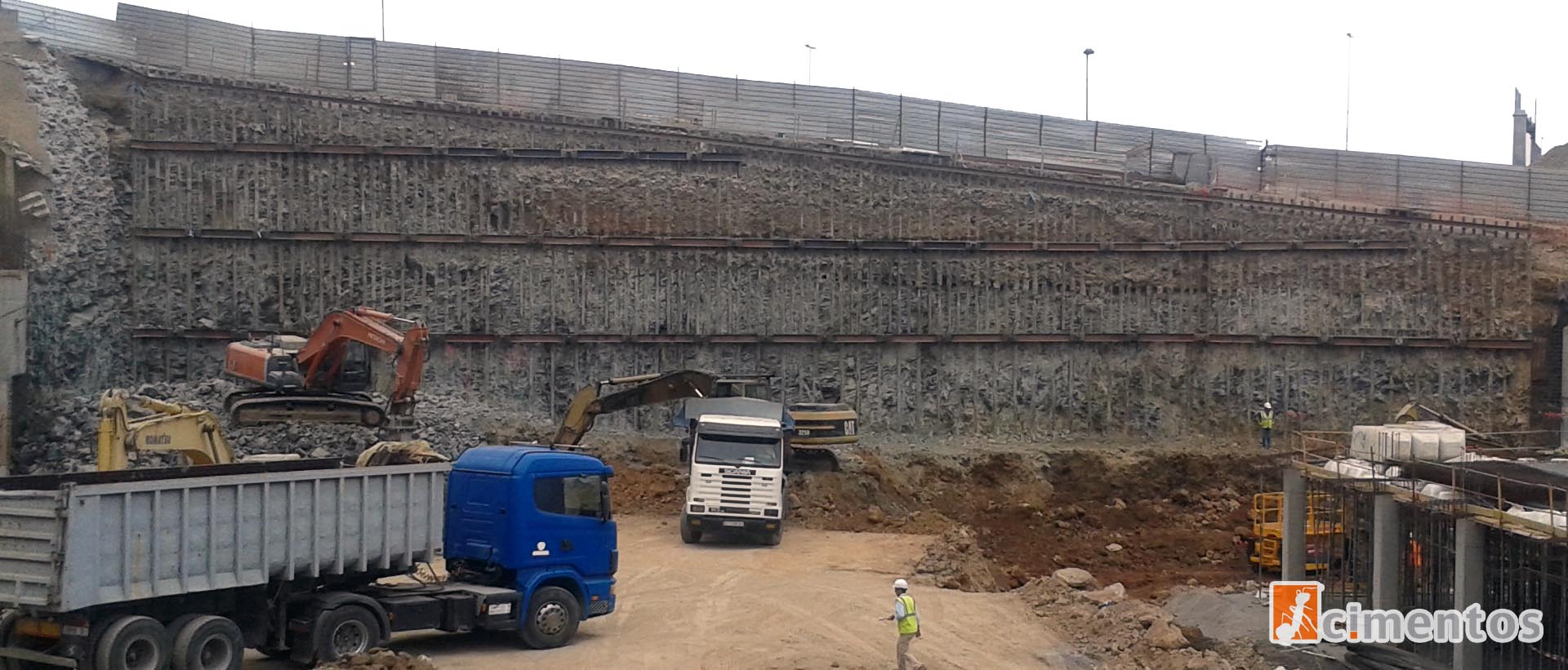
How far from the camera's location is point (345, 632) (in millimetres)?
13352

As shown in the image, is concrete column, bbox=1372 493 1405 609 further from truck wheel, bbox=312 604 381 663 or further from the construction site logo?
truck wheel, bbox=312 604 381 663

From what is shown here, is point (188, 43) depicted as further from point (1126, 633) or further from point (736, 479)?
point (1126, 633)

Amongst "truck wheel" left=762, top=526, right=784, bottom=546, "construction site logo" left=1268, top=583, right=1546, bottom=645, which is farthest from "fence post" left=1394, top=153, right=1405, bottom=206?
"truck wheel" left=762, top=526, right=784, bottom=546

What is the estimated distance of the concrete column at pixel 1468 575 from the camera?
1517 centimetres

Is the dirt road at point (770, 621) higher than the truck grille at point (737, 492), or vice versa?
the truck grille at point (737, 492)

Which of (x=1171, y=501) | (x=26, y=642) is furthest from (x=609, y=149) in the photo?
(x=26, y=642)

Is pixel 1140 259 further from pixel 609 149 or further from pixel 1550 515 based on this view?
pixel 1550 515

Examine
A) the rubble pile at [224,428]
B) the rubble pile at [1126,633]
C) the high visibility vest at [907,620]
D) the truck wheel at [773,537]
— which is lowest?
the rubble pile at [1126,633]

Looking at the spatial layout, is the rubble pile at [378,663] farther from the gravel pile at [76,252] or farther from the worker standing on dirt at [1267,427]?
the worker standing on dirt at [1267,427]

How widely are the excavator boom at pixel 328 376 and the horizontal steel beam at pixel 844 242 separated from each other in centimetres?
858

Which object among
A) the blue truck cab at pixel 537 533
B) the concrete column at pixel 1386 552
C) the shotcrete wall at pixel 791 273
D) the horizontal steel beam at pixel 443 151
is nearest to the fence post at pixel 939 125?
the shotcrete wall at pixel 791 273

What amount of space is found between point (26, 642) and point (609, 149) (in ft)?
73.5

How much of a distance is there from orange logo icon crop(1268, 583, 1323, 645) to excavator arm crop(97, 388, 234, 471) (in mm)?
14937

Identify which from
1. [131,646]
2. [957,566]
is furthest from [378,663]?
[957,566]
